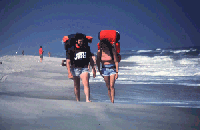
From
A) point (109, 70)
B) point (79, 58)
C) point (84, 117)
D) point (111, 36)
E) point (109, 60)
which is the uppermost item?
point (111, 36)

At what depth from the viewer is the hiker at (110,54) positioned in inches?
225

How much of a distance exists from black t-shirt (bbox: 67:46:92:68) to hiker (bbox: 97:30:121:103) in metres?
0.75

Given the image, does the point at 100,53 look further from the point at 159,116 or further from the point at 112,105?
the point at 159,116

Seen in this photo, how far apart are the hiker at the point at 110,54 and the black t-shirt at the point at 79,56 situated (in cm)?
75

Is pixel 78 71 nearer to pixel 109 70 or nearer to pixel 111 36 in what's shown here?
pixel 109 70

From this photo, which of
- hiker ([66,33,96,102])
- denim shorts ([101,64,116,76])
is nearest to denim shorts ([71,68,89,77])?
hiker ([66,33,96,102])

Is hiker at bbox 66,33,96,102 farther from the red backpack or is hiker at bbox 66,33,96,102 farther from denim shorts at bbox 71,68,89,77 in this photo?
the red backpack

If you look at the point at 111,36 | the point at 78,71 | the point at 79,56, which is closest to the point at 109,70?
the point at 111,36

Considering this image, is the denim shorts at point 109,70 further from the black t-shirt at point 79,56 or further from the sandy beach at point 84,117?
the sandy beach at point 84,117

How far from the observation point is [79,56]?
16.5ft

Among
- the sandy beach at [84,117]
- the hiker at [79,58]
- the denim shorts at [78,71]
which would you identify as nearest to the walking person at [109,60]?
the hiker at [79,58]

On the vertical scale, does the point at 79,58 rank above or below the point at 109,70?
above

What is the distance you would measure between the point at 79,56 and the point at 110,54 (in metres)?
1.06

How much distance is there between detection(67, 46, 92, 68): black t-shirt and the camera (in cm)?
501
